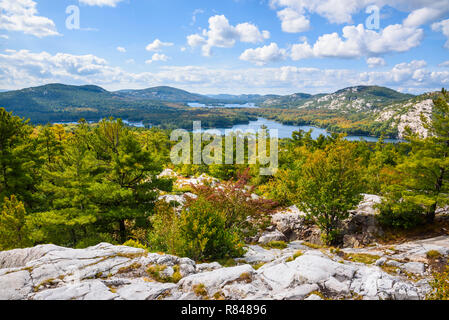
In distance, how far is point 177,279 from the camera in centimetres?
687

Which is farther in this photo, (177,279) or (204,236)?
(204,236)

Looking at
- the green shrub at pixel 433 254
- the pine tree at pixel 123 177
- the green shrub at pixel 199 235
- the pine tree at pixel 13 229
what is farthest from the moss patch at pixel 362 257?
the pine tree at pixel 13 229

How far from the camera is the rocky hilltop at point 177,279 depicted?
573 cm

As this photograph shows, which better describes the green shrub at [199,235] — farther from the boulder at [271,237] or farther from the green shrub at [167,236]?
the boulder at [271,237]

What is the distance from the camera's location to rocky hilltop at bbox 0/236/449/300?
5.73 m

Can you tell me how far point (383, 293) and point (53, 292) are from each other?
8.59 metres

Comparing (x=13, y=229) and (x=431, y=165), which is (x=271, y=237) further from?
(x=13, y=229)

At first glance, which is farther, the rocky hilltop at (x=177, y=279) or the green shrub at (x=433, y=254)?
the green shrub at (x=433, y=254)

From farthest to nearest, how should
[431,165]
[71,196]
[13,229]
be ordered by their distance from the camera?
[71,196], [431,165], [13,229]

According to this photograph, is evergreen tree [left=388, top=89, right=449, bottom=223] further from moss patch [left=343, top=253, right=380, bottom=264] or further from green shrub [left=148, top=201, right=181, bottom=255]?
green shrub [left=148, top=201, right=181, bottom=255]

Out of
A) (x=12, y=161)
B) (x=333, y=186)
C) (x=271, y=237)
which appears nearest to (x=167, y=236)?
(x=271, y=237)

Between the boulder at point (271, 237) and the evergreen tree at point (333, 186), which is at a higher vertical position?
the evergreen tree at point (333, 186)

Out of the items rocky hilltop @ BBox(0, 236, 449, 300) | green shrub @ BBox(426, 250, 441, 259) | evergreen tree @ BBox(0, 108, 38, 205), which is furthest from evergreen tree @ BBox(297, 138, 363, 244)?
evergreen tree @ BBox(0, 108, 38, 205)
